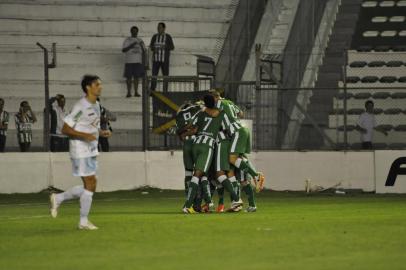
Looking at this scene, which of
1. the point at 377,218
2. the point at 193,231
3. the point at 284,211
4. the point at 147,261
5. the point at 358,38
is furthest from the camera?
the point at 358,38

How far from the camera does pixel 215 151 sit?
21.9 meters

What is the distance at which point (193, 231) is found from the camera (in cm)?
1695

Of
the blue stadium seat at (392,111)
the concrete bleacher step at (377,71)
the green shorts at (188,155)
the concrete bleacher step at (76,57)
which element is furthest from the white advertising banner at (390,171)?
the green shorts at (188,155)

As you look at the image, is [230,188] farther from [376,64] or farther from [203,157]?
[376,64]

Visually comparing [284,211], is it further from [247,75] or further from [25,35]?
[25,35]

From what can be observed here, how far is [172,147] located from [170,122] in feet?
2.34

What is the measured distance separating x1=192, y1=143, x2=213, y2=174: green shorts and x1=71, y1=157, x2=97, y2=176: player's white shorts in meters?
4.43

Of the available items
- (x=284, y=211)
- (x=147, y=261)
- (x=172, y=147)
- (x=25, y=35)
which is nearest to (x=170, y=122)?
(x=172, y=147)

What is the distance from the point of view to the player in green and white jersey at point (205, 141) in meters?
21.6

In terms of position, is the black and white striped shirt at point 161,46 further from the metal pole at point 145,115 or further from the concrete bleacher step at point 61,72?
the metal pole at point 145,115

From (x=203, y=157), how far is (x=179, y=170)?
9453mm

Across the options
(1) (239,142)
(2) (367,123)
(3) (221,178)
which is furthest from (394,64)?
(3) (221,178)

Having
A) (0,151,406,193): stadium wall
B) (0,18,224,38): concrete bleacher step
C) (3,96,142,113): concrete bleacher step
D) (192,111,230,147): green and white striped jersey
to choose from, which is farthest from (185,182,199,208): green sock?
(0,18,224,38): concrete bleacher step

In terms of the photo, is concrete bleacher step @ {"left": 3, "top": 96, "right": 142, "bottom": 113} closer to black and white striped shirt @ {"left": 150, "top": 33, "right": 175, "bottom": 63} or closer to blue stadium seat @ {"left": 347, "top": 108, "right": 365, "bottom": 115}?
black and white striped shirt @ {"left": 150, "top": 33, "right": 175, "bottom": 63}
